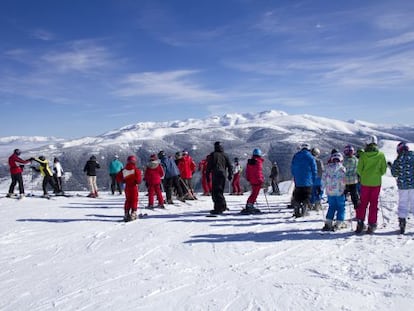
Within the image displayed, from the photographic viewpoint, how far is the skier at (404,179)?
8.07 m

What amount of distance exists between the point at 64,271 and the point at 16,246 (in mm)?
2814

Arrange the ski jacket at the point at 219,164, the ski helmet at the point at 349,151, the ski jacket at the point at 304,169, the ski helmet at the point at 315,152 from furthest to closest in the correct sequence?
the ski jacket at the point at 219,164 < the ski helmet at the point at 315,152 < the ski jacket at the point at 304,169 < the ski helmet at the point at 349,151

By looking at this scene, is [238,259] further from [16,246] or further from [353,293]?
[16,246]

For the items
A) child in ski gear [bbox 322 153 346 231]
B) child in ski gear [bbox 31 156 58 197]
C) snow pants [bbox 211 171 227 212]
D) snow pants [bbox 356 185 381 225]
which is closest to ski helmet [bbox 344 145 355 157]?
child in ski gear [bbox 322 153 346 231]

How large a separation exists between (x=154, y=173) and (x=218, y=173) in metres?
2.66

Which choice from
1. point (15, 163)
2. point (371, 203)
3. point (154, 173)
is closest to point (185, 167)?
point (154, 173)

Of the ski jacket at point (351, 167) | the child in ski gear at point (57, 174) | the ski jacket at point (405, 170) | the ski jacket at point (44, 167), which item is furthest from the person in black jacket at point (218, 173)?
the child in ski gear at point (57, 174)

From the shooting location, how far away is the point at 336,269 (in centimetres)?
589

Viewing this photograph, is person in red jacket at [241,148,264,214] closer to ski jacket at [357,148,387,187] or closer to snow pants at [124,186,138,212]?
snow pants at [124,186,138,212]

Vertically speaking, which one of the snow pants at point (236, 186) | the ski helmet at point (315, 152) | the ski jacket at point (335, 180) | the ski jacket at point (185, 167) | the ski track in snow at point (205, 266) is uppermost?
the ski helmet at point (315, 152)

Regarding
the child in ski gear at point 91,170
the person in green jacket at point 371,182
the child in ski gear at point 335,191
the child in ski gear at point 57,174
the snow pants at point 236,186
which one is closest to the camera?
the person in green jacket at point 371,182

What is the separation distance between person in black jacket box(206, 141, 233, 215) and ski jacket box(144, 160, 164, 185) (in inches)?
81.7

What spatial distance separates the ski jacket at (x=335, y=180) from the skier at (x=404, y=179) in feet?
3.82

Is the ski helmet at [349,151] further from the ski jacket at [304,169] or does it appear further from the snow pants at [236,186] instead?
the snow pants at [236,186]
